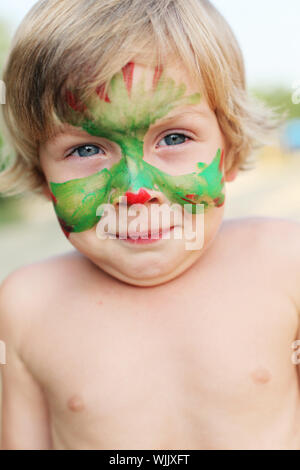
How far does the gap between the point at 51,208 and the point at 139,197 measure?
21.9 feet

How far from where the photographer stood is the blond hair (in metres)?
1.09

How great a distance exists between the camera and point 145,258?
3.80ft

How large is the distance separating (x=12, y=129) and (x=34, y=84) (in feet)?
0.66

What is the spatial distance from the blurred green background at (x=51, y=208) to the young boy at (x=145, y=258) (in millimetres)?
3335

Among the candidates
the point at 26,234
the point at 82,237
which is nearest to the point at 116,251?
the point at 82,237

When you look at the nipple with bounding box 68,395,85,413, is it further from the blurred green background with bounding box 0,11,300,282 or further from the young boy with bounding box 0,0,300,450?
the blurred green background with bounding box 0,11,300,282

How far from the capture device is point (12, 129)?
4.39 feet

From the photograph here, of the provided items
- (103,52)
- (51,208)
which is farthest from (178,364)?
(51,208)

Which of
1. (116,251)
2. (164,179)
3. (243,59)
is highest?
(243,59)

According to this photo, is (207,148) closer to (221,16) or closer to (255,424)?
(221,16)

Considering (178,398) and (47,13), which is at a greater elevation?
(47,13)

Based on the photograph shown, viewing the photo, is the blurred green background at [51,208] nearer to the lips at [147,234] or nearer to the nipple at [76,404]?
the nipple at [76,404]

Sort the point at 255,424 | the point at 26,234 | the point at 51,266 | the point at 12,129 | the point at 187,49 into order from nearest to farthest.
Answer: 1. the point at 187,49
2. the point at 255,424
3. the point at 12,129
4. the point at 51,266
5. the point at 26,234

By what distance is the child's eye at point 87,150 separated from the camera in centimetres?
116
